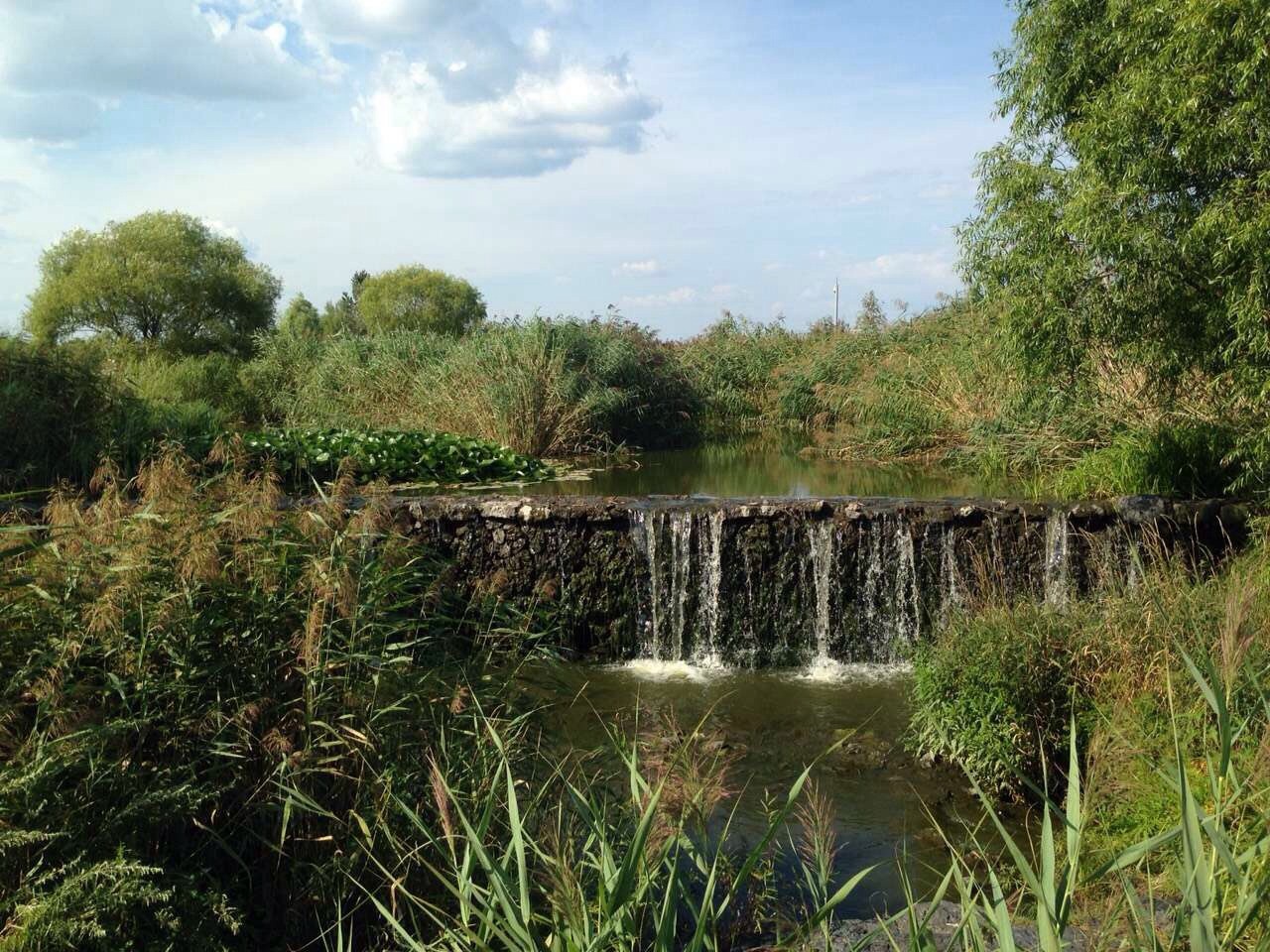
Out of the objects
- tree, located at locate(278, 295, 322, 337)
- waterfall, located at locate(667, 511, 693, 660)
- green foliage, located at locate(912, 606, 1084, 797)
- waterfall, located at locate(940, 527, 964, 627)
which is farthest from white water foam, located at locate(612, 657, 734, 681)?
tree, located at locate(278, 295, 322, 337)

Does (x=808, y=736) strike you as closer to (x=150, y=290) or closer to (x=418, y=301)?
(x=150, y=290)

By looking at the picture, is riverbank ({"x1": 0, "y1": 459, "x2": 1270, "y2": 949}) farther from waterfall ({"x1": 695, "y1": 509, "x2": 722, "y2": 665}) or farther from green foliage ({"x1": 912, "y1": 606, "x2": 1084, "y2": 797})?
waterfall ({"x1": 695, "y1": 509, "x2": 722, "y2": 665})

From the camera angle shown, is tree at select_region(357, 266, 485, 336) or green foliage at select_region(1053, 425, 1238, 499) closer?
green foliage at select_region(1053, 425, 1238, 499)

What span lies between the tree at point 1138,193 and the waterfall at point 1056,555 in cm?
154

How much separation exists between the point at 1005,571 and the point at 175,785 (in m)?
6.70

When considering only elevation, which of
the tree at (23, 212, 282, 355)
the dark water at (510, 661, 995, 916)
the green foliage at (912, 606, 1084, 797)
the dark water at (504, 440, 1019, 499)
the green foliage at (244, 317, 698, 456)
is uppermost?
the tree at (23, 212, 282, 355)

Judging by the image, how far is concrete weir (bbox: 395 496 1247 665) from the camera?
27.8 ft

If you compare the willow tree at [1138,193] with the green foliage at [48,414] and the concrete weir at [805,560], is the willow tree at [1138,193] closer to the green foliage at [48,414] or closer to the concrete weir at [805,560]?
the concrete weir at [805,560]

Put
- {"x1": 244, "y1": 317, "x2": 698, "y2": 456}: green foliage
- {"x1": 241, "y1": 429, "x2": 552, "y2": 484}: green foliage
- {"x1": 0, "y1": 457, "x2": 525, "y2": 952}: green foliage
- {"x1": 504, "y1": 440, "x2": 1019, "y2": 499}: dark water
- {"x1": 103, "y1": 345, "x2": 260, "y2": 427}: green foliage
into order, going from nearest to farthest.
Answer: {"x1": 0, "y1": 457, "x2": 525, "y2": 952}: green foliage
{"x1": 241, "y1": 429, "x2": 552, "y2": 484}: green foliage
{"x1": 504, "y1": 440, "x2": 1019, "y2": 499}: dark water
{"x1": 244, "y1": 317, "x2": 698, "y2": 456}: green foliage
{"x1": 103, "y1": 345, "x2": 260, "y2": 427}: green foliage

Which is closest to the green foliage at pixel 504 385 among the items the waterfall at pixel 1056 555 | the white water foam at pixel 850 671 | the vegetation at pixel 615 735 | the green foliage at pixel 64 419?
the vegetation at pixel 615 735

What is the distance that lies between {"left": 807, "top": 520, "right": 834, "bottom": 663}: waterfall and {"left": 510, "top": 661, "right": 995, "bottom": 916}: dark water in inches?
14.8

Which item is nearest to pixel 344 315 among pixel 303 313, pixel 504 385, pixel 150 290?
pixel 303 313

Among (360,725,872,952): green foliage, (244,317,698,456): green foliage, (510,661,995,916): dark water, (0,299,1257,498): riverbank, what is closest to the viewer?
(360,725,872,952): green foliage

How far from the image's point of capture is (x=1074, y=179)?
8664 mm
